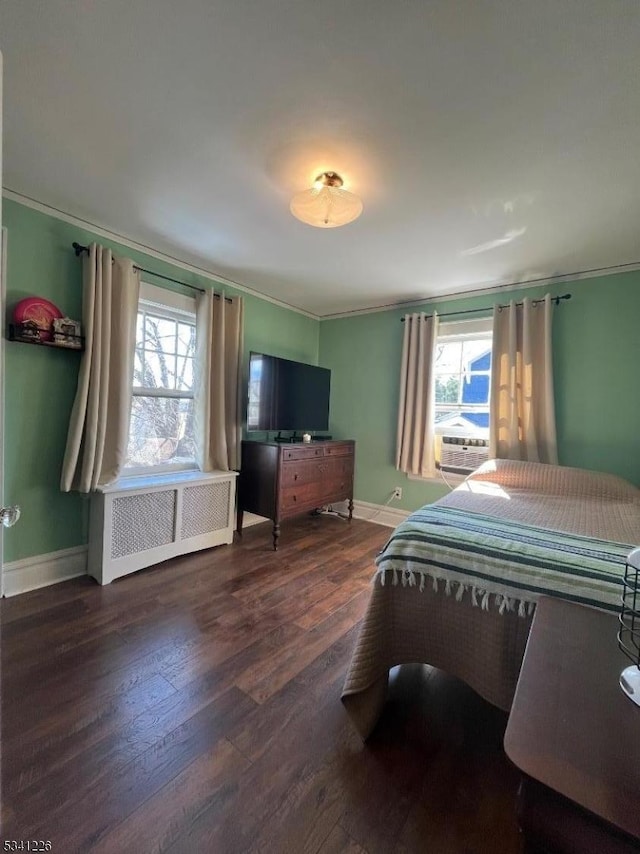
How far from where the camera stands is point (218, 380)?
299 cm

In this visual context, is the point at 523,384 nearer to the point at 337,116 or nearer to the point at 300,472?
the point at 300,472

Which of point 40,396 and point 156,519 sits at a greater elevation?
point 40,396

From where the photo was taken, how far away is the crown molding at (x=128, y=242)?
207 centimetres

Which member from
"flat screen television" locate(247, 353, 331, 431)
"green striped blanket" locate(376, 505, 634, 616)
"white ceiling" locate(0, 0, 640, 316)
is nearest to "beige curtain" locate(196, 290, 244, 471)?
"flat screen television" locate(247, 353, 331, 431)

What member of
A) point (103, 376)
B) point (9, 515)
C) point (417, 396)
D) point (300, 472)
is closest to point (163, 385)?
point (103, 376)

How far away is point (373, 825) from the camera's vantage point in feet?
3.28

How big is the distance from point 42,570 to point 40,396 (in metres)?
1.10

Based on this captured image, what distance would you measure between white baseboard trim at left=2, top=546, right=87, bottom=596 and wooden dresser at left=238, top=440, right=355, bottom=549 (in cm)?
126

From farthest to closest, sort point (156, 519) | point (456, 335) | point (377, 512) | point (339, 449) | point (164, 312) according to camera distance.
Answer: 1. point (377, 512)
2. point (339, 449)
3. point (456, 335)
4. point (164, 312)
5. point (156, 519)

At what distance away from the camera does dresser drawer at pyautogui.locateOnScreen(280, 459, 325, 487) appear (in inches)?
120

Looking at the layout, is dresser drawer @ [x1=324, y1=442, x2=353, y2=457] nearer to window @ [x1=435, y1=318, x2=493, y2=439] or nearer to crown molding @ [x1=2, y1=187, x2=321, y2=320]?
window @ [x1=435, y1=318, x2=493, y2=439]

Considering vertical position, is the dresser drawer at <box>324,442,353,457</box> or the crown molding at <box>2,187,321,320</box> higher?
the crown molding at <box>2,187,321,320</box>

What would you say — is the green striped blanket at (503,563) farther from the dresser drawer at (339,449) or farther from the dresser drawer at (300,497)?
the dresser drawer at (339,449)

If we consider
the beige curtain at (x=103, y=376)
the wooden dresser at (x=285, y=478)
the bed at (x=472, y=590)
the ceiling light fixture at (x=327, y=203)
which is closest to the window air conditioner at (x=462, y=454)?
the wooden dresser at (x=285, y=478)
